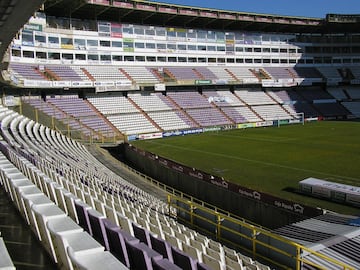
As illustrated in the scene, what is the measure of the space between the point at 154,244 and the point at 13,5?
9436 millimetres

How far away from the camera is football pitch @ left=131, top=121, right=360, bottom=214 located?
22.2 metres

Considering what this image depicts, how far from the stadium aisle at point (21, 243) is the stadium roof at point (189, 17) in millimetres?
43180

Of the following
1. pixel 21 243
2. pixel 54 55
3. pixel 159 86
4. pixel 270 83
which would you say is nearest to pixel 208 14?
pixel 159 86

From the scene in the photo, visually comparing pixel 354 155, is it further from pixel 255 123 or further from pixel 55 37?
pixel 55 37

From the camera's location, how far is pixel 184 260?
4820mm

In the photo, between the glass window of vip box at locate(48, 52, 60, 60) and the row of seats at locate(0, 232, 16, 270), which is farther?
the glass window of vip box at locate(48, 52, 60, 60)

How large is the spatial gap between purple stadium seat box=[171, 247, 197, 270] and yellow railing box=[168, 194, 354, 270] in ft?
12.9

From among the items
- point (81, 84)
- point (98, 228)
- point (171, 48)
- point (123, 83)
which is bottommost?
point (98, 228)

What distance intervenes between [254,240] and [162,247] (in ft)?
15.9

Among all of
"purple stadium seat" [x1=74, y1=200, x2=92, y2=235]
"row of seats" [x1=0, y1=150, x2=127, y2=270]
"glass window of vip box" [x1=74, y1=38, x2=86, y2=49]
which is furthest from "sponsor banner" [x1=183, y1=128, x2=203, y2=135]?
"purple stadium seat" [x1=74, y1=200, x2=92, y2=235]

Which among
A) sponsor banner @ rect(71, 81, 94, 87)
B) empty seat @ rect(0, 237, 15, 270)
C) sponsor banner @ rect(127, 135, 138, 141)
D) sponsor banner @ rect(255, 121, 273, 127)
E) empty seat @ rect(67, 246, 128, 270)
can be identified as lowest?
sponsor banner @ rect(127, 135, 138, 141)

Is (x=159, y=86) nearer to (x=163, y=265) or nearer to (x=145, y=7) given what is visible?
(x=145, y=7)

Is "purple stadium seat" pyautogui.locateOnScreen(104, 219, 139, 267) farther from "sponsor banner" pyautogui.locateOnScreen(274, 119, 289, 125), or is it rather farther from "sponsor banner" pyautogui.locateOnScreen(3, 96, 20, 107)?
"sponsor banner" pyautogui.locateOnScreen(274, 119, 289, 125)

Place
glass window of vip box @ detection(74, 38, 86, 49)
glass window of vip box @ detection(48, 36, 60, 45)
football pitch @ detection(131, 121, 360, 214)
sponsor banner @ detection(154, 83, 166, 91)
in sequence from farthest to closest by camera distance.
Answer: sponsor banner @ detection(154, 83, 166, 91) < glass window of vip box @ detection(74, 38, 86, 49) < glass window of vip box @ detection(48, 36, 60, 45) < football pitch @ detection(131, 121, 360, 214)
